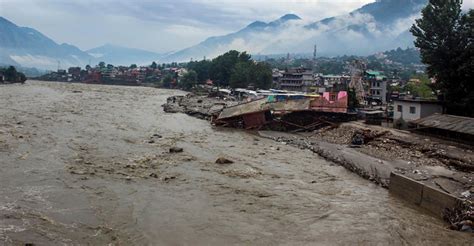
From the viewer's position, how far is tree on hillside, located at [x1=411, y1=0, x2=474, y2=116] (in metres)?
28.0

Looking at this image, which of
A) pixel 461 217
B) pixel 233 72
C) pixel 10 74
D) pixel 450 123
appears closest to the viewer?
pixel 461 217

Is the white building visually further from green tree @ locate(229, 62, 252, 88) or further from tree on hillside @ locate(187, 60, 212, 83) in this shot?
tree on hillside @ locate(187, 60, 212, 83)

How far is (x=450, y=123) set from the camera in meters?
24.8

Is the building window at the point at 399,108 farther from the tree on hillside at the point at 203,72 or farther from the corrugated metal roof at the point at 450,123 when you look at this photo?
the tree on hillside at the point at 203,72

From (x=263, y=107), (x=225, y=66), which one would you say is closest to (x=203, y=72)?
(x=225, y=66)

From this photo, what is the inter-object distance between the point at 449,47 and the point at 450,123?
23.1 feet

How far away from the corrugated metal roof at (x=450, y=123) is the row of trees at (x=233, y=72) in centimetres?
5102

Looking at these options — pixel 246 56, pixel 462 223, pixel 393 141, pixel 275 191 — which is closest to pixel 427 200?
pixel 462 223

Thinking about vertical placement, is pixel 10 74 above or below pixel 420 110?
above

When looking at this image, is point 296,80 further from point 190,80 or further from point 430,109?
point 430,109

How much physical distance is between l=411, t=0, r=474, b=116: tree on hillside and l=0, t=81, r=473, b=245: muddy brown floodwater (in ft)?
39.4

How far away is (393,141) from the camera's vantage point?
83.4 ft

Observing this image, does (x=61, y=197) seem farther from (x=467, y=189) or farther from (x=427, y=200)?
(x=467, y=189)

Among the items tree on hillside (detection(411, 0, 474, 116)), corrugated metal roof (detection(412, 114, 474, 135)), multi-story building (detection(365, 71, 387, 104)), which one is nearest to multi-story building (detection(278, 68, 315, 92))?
multi-story building (detection(365, 71, 387, 104))
